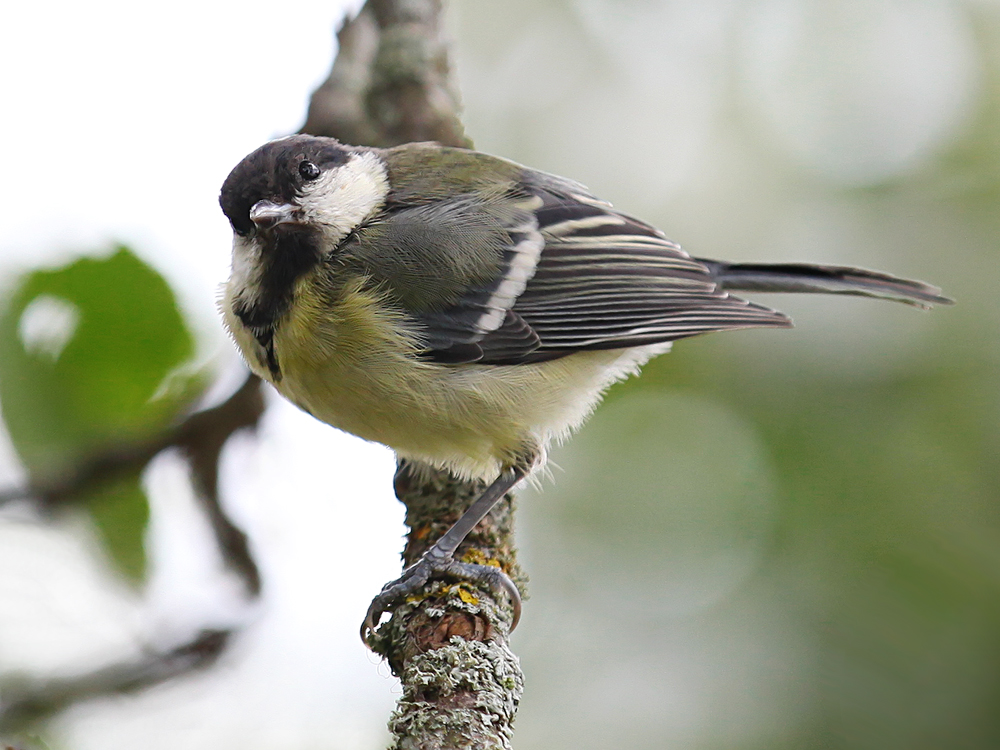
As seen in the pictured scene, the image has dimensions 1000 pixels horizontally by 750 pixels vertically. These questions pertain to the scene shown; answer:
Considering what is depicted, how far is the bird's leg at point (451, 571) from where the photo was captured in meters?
2.05

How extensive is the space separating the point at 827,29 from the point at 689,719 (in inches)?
128

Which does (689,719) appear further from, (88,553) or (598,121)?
(598,121)

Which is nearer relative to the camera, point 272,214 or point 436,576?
point 436,576

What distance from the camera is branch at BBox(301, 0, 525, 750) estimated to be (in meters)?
1.66

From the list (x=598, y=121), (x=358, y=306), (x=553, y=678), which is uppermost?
(x=598, y=121)

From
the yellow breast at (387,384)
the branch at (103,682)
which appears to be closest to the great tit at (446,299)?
the yellow breast at (387,384)

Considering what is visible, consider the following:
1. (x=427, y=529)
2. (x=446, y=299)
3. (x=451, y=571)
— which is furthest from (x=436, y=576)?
(x=446, y=299)

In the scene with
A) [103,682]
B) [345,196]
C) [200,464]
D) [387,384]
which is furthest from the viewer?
[200,464]

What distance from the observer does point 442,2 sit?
3197mm

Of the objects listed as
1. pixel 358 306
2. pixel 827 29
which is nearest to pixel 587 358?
pixel 358 306

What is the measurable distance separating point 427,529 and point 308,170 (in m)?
0.98

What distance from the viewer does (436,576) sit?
204 centimetres

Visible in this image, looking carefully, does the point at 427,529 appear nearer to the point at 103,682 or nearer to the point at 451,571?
the point at 451,571

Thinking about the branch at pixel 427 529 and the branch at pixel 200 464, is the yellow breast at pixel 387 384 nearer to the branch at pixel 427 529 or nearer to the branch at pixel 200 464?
the branch at pixel 427 529
